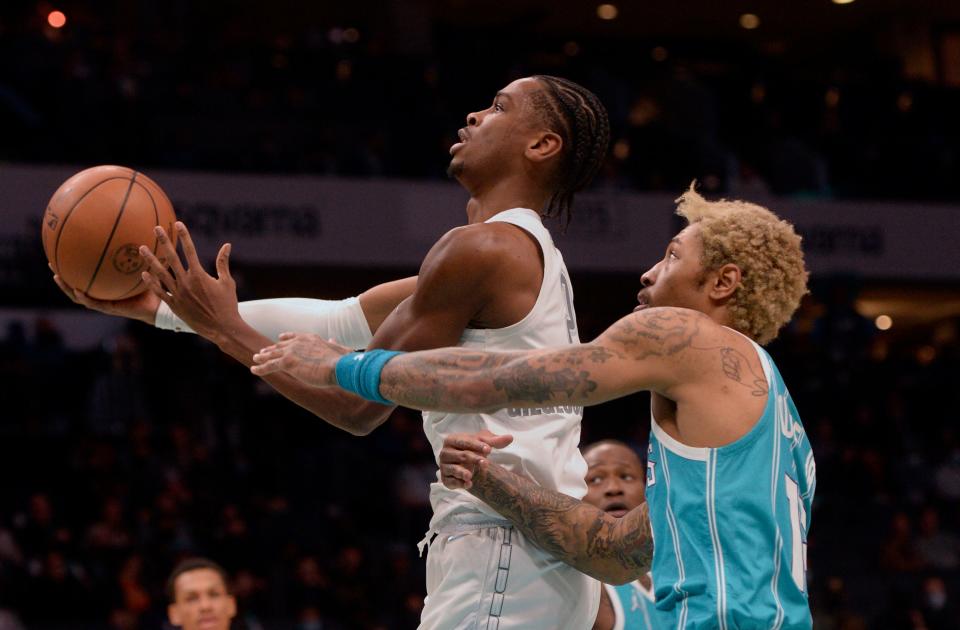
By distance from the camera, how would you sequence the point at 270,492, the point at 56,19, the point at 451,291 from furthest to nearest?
1. the point at 56,19
2. the point at 270,492
3. the point at 451,291

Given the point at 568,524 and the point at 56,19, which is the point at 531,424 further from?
the point at 56,19

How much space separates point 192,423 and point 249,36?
32.4ft

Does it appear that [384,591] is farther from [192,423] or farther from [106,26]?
[106,26]

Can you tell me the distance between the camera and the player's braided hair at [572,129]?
12.1ft

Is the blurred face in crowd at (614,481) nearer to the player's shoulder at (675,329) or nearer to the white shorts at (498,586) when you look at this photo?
the white shorts at (498,586)

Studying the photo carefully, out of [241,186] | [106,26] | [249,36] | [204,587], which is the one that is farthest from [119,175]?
[249,36]

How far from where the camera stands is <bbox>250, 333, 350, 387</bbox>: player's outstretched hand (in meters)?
3.06

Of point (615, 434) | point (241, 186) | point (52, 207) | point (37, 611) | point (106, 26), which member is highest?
point (106, 26)

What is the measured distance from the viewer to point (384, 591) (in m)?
9.89

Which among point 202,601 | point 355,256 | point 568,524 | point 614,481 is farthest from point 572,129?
point 355,256

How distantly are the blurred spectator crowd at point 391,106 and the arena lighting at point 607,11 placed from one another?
1.05 meters

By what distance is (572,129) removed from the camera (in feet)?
12.1

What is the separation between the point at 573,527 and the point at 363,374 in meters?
0.71

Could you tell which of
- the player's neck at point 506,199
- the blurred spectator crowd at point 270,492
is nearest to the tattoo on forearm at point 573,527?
the player's neck at point 506,199
